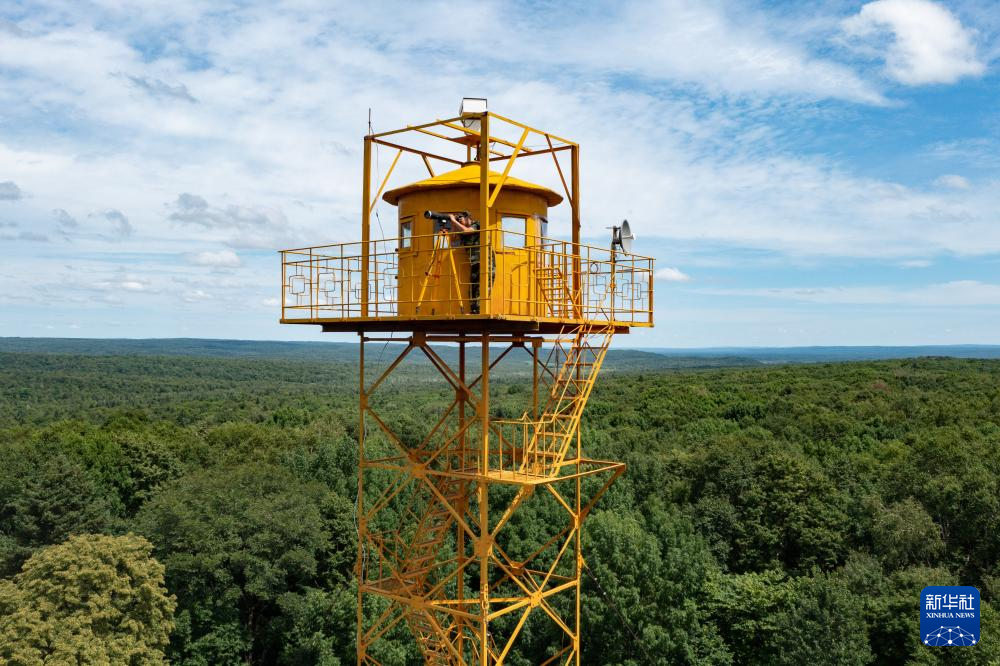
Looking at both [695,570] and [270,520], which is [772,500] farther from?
[270,520]

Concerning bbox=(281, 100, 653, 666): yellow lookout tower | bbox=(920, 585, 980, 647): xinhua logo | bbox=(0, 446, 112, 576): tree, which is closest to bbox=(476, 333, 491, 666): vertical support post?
bbox=(281, 100, 653, 666): yellow lookout tower

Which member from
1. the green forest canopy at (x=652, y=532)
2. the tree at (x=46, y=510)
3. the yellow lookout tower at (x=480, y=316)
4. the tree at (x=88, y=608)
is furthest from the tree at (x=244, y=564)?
the yellow lookout tower at (x=480, y=316)

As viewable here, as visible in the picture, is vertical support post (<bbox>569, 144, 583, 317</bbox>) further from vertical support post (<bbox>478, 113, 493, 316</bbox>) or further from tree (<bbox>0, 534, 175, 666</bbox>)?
tree (<bbox>0, 534, 175, 666</bbox>)

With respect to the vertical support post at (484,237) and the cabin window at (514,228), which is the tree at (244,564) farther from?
the vertical support post at (484,237)

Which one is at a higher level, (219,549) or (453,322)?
(453,322)

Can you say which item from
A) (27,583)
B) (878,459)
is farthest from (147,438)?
(878,459)

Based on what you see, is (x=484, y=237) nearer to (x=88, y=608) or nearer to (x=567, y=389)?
(x=567, y=389)

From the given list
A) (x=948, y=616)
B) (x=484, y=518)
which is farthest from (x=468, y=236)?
(x=948, y=616)
